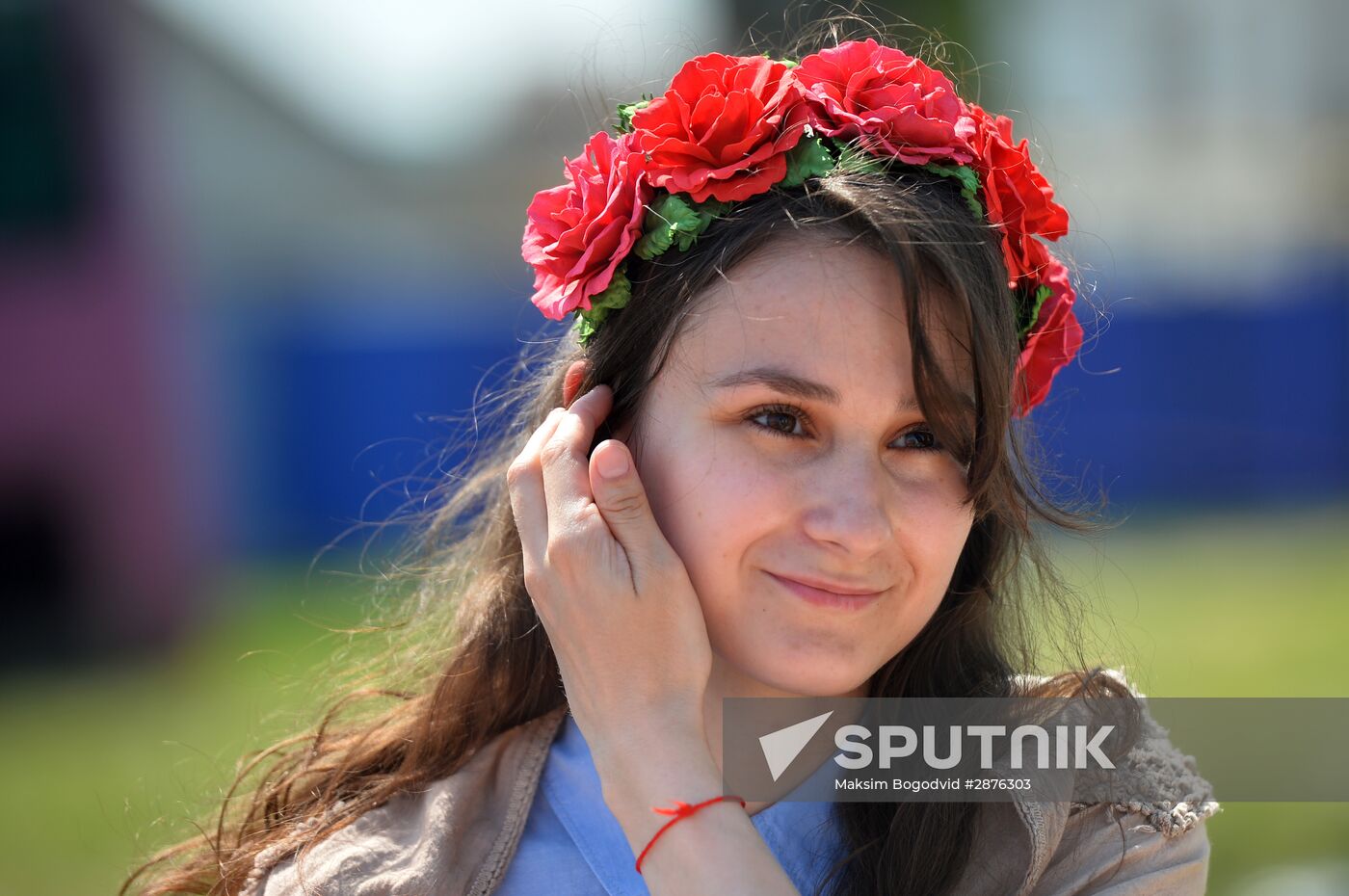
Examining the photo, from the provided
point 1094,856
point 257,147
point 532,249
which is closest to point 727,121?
point 532,249

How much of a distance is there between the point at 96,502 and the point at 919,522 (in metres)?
9.19

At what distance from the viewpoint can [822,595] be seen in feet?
7.18

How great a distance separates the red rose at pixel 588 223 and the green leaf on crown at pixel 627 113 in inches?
1.4

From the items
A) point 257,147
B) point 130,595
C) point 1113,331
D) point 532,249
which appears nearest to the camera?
point 532,249

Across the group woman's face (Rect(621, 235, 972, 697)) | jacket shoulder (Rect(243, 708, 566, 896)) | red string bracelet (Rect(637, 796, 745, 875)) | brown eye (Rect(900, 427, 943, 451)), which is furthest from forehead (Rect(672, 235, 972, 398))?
jacket shoulder (Rect(243, 708, 566, 896))

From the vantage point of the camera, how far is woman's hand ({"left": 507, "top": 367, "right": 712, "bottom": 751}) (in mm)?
2164

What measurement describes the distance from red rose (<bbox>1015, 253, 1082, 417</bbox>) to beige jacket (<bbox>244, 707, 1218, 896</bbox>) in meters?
0.68

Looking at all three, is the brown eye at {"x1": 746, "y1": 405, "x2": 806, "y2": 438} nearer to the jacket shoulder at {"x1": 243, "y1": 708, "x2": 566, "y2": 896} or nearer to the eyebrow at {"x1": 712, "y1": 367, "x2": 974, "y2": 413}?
the eyebrow at {"x1": 712, "y1": 367, "x2": 974, "y2": 413}

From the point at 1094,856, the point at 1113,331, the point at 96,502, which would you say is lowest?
the point at 1113,331

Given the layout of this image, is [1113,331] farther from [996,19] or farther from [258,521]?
[258,521]

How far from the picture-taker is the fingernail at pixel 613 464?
2.28 m

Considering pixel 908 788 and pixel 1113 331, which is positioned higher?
pixel 908 788

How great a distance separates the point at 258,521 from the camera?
12797 millimetres

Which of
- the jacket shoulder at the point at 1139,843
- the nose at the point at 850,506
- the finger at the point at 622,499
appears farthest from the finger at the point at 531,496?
the jacket shoulder at the point at 1139,843
